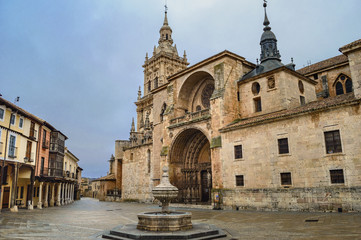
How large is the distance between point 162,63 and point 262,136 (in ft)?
120

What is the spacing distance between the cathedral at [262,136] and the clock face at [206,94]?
100 mm

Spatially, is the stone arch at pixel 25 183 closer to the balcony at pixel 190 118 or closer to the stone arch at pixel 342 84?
the balcony at pixel 190 118

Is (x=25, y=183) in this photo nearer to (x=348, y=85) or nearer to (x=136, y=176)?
(x=136, y=176)

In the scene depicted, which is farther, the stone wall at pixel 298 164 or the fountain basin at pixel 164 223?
the stone wall at pixel 298 164

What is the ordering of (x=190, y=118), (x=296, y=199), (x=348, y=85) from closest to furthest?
(x=296, y=199) → (x=348, y=85) → (x=190, y=118)

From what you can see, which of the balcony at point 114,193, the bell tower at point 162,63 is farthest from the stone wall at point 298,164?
the bell tower at point 162,63

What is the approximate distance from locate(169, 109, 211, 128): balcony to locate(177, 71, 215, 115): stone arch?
1777mm

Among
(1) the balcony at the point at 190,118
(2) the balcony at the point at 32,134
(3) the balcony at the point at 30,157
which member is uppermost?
(1) the balcony at the point at 190,118

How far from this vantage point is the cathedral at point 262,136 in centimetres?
1478

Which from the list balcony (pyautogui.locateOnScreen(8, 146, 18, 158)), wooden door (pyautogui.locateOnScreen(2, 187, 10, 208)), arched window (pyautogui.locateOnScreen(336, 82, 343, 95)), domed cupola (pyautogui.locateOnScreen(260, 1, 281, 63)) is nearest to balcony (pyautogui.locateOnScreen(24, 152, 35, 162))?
balcony (pyautogui.locateOnScreen(8, 146, 18, 158))

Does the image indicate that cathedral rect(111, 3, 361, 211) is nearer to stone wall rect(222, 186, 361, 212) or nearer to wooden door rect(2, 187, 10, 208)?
stone wall rect(222, 186, 361, 212)

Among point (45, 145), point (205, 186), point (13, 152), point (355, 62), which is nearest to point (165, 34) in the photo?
point (45, 145)

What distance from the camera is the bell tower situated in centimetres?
5169

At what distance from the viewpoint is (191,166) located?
26016 millimetres
